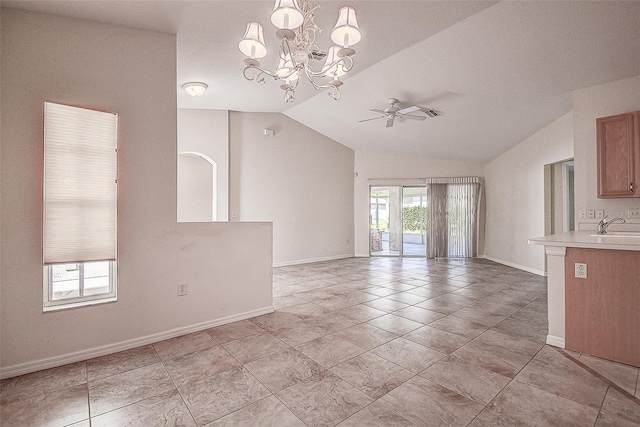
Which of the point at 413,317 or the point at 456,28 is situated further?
the point at 413,317

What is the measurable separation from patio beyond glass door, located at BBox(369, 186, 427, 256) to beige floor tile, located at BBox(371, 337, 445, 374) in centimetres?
526

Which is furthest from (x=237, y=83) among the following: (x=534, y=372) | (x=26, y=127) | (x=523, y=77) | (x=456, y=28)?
(x=534, y=372)

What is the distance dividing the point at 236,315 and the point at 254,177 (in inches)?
138

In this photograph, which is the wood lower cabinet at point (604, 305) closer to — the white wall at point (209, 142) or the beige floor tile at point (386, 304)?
the beige floor tile at point (386, 304)

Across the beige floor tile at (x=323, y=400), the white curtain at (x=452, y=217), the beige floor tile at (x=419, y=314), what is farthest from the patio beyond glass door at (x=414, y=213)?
the beige floor tile at (x=323, y=400)

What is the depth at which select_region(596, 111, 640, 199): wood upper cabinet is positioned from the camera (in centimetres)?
301

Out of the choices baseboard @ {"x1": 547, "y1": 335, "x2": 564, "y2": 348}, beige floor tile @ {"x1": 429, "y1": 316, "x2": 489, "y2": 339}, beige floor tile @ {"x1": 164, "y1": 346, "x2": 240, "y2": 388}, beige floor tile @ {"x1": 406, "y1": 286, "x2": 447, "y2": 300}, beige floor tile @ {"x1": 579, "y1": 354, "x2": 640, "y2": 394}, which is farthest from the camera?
beige floor tile @ {"x1": 406, "y1": 286, "x2": 447, "y2": 300}

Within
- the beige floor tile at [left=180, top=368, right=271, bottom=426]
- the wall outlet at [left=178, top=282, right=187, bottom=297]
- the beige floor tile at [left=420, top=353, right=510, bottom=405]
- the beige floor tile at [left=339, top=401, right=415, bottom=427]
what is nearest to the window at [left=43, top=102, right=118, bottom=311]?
the wall outlet at [left=178, top=282, right=187, bottom=297]

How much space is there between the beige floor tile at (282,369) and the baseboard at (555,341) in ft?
6.65

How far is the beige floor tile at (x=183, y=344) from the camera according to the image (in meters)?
2.49

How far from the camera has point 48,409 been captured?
1791 millimetres

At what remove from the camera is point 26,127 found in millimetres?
2246

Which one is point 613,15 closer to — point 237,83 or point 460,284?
point 460,284

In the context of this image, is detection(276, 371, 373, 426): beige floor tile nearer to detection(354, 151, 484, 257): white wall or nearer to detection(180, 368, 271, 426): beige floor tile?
detection(180, 368, 271, 426): beige floor tile
